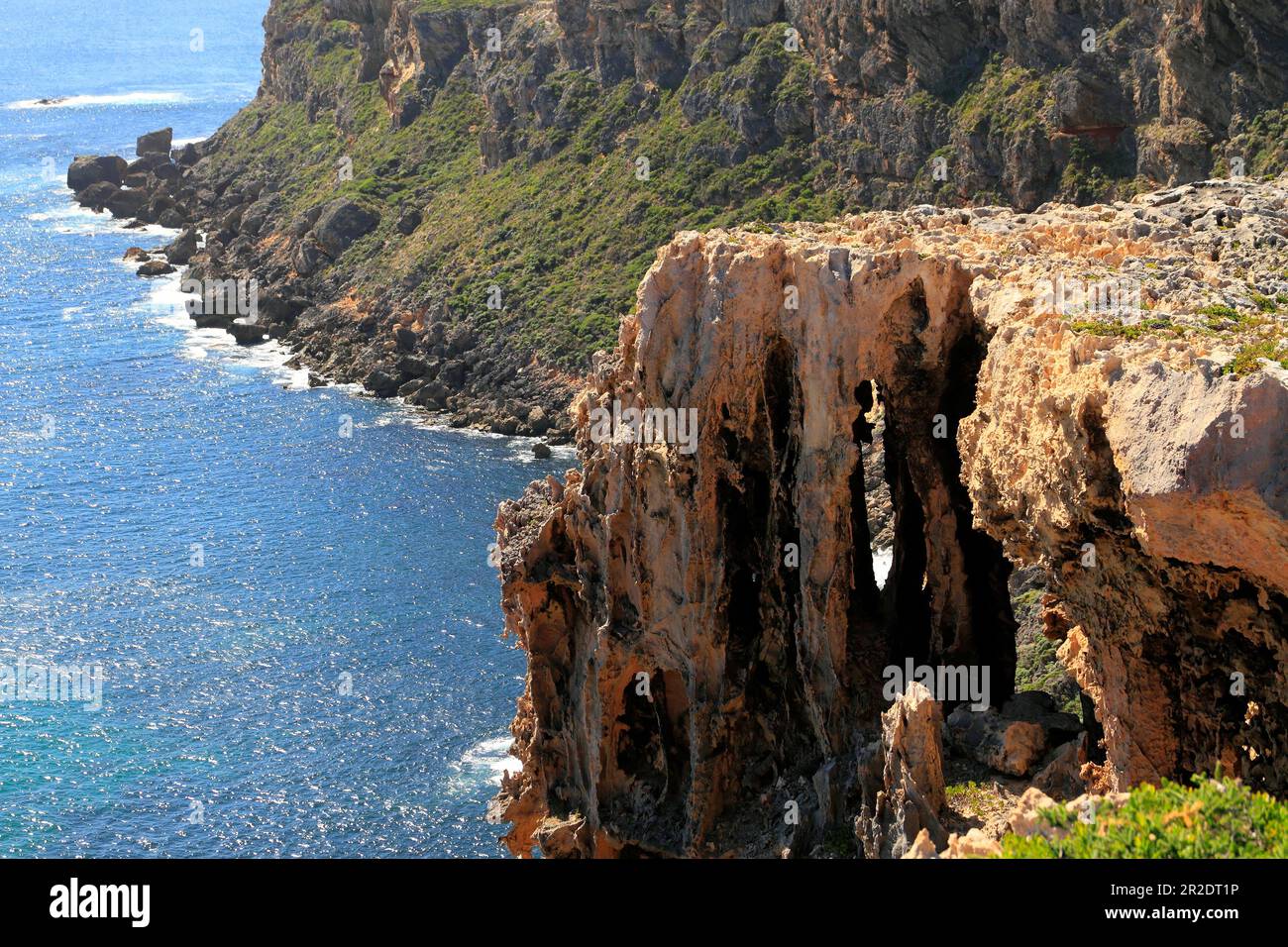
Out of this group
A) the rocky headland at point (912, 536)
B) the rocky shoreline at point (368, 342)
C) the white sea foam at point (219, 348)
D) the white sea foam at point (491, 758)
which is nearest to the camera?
the rocky headland at point (912, 536)

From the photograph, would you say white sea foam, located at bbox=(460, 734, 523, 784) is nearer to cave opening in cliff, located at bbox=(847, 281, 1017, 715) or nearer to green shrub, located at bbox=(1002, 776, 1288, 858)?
cave opening in cliff, located at bbox=(847, 281, 1017, 715)

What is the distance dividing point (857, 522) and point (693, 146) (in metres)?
115

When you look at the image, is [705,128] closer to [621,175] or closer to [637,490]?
[621,175]

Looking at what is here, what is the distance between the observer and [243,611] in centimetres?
11562

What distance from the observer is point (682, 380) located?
52500mm

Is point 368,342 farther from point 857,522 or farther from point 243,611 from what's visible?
point 857,522

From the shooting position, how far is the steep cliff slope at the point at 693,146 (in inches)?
4884

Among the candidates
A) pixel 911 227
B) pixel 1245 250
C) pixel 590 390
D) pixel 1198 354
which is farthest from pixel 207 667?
pixel 1198 354

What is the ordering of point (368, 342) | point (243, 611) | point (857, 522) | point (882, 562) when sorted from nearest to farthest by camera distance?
point (857, 522) → point (882, 562) → point (243, 611) → point (368, 342)
